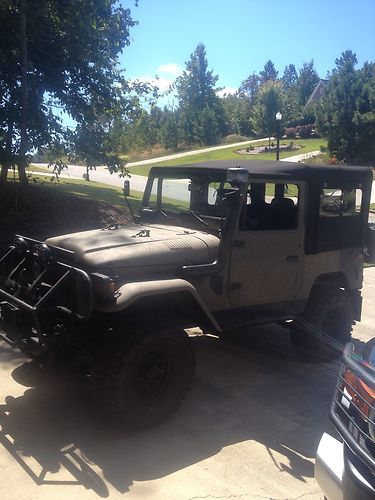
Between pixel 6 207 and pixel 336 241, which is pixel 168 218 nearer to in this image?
pixel 336 241

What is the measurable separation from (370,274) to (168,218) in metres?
6.38

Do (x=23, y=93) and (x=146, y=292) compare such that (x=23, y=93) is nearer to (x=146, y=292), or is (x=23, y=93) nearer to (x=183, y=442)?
(x=146, y=292)

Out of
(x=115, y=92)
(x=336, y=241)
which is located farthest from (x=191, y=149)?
(x=336, y=241)

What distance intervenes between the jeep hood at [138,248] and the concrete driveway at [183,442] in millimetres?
1086

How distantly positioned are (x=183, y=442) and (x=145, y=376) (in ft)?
1.73

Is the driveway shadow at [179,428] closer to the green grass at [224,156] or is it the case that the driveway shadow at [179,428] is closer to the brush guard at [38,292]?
the brush guard at [38,292]

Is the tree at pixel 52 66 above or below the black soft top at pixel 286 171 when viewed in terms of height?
above

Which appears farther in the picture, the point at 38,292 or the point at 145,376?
the point at 38,292

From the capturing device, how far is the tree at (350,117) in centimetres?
3253

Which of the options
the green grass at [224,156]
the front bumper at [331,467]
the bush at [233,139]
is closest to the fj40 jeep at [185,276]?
the front bumper at [331,467]

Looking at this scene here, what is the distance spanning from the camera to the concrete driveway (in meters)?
3.11

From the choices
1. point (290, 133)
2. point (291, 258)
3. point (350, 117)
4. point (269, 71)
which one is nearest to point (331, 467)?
point (291, 258)

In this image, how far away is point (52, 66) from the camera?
10461mm

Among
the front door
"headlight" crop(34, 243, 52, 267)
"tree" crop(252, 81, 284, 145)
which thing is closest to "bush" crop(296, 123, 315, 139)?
"tree" crop(252, 81, 284, 145)
